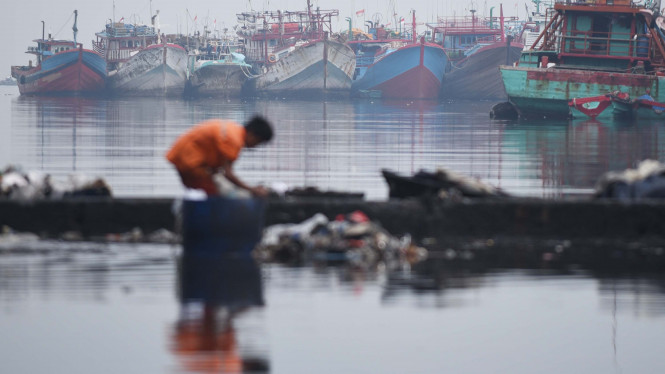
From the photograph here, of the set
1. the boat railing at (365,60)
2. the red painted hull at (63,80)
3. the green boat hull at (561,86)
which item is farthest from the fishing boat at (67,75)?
the green boat hull at (561,86)

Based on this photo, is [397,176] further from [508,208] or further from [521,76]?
[521,76]

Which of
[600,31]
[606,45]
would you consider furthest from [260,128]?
[600,31]

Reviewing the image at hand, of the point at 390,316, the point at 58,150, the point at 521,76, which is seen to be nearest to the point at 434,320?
the point at 390,316

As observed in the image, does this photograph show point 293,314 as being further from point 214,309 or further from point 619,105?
point 619,105

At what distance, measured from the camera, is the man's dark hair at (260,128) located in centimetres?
848

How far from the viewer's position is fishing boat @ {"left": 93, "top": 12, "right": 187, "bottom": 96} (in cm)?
10188

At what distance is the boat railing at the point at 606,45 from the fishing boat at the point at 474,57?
42.8 m

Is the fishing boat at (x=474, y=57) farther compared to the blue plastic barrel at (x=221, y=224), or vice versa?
the fishing boat at (x=474, y=57)

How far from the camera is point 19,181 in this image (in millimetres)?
10398

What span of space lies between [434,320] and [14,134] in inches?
970

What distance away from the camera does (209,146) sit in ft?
28.4

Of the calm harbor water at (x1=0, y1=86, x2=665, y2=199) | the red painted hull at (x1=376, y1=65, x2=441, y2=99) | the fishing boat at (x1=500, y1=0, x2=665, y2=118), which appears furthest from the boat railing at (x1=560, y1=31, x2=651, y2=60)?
the red painted hull at (x1=376, y1=65, x2=441, y2=99)

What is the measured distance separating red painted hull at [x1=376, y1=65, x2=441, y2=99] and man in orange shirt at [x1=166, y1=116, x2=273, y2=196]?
8552 centimetres

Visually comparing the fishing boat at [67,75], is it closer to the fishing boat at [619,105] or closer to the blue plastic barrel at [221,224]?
the fishing boat at [619,105]
